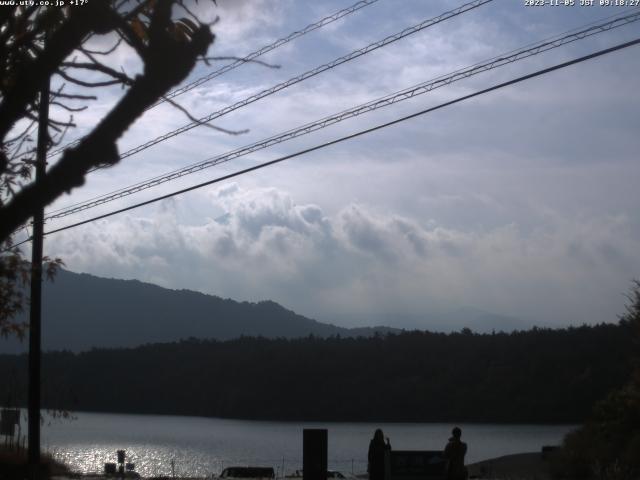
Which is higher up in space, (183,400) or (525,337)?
(525,337)

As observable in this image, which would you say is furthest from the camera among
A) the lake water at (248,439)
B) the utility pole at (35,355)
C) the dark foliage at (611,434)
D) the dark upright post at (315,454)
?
the lake water at (248,439)

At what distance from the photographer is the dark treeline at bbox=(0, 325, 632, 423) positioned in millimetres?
96812

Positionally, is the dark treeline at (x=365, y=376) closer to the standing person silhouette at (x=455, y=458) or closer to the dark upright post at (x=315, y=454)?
the standing person silhouette at (x=455, y=458)

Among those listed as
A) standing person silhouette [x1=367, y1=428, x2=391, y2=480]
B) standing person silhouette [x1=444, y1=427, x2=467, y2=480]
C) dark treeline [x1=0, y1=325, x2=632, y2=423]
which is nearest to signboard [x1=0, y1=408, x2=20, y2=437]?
standing person silhouette [x1=367, y1=428, x2=391, y2=480]

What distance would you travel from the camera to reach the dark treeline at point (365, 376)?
9681 centimetres

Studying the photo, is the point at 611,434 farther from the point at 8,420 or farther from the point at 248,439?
the point at 248,439

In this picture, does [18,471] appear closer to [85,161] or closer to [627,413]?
[85,161]

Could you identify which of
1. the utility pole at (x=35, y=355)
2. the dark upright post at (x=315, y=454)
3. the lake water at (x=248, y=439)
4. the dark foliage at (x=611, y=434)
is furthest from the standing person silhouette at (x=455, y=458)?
the lake water at (x=248, y=439)

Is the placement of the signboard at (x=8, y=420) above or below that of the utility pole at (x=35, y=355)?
below

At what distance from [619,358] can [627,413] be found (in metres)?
50.5

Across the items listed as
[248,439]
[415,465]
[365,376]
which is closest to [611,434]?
[415,465]

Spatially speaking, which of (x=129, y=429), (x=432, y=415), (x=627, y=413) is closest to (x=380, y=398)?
(x=432, y=415)

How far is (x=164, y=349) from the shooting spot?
140 metres

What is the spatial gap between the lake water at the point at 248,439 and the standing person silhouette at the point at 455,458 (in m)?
42.4
